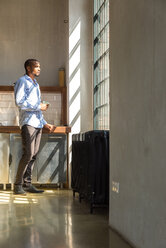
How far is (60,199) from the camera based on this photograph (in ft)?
17.4

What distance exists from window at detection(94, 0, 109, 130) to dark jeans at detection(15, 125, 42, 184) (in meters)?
0.84

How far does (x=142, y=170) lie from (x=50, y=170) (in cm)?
381

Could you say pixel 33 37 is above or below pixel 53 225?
above

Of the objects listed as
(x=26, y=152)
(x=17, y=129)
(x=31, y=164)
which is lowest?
(x=31, y=164)

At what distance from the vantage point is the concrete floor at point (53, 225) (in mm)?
2945

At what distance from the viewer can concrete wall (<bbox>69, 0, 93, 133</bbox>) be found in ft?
21.2

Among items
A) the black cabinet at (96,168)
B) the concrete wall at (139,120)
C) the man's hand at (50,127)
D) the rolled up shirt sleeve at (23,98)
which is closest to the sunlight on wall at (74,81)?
the man's hand at (50,127)

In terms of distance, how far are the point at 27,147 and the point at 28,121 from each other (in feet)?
1.10

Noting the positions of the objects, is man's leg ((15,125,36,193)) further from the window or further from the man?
the window

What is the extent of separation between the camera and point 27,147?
18.7ft

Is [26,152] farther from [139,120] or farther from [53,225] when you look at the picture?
[139,120]

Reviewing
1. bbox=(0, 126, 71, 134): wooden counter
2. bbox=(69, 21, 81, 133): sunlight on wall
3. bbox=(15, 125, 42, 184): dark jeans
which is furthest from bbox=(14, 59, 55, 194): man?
bbox=(69, 21, 81, 133): sunlight on wall

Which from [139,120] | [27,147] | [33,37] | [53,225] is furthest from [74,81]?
[139,120]

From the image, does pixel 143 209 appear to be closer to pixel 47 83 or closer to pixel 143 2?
pixel 143 2
